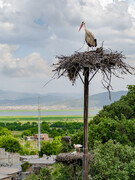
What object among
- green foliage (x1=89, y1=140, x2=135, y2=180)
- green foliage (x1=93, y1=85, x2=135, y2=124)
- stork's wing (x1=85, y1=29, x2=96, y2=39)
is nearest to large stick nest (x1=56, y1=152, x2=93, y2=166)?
stork's wing (x1=85, y1=29, x2=96, y2=39)

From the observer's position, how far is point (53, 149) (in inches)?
2383

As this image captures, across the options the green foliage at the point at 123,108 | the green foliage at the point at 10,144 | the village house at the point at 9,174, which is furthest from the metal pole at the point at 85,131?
the green foliage at the point at 10,144

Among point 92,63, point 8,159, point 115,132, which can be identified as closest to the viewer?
point 92,63

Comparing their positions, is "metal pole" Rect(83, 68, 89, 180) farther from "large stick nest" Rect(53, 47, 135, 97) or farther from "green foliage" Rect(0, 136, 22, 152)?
"green foliage" Rect(0, 136, 22, 152)

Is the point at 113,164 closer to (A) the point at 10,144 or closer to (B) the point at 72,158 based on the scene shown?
(B) the point at 72,158

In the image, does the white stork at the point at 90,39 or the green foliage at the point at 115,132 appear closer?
the white stork at the point at 90,39

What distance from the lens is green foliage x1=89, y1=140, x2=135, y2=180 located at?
63.9 ft

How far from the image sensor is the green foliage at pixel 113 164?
1947 cm

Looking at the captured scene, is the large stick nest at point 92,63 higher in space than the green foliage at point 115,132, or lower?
higher

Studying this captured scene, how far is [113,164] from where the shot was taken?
20391mm

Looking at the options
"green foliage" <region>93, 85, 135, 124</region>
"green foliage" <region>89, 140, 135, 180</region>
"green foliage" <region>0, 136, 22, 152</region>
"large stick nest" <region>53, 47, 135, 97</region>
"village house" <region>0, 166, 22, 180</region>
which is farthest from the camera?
"green foliage" <region>0, 136, 22, 152</region>

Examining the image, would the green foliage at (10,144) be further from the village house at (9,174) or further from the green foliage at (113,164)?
the green foliage at (113,164)

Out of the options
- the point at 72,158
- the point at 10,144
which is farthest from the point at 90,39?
the point at 10,144

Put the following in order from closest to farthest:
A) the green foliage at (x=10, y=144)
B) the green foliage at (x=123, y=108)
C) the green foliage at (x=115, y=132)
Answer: the green foliage at (x=115, y=132)
the green foliage at (x=123, y=108)
the green foliage at (x=10, y=144)
